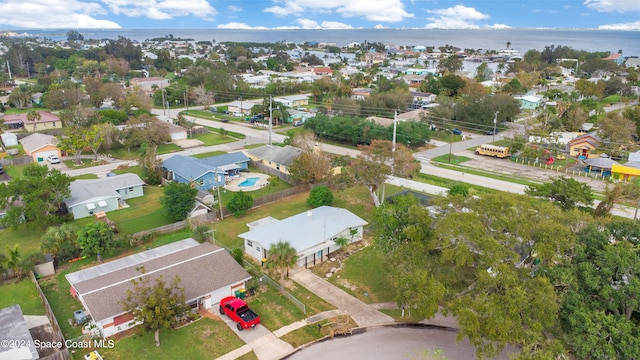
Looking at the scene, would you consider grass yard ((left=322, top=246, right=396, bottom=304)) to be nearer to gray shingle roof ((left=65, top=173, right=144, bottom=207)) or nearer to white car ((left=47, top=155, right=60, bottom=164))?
gray shingle roof ((left=65, top=173, right=144, bottom=207))

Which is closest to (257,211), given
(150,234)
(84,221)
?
(150,234)

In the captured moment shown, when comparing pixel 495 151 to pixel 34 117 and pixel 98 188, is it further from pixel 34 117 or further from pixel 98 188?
pixel 34 117

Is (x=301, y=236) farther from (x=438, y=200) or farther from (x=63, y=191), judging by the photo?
(x=63, y=191)

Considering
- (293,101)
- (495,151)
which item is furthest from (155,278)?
(293,101)

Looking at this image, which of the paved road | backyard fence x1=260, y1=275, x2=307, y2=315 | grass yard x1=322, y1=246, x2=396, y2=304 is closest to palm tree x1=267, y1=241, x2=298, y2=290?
backyard fence x1=260, y1=275, x2=307, y2=315

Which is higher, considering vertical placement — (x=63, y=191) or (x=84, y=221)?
(x=63, y=191)

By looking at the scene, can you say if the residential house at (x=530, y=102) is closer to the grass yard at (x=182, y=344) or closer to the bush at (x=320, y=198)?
the bush at (x=320, y=198)
